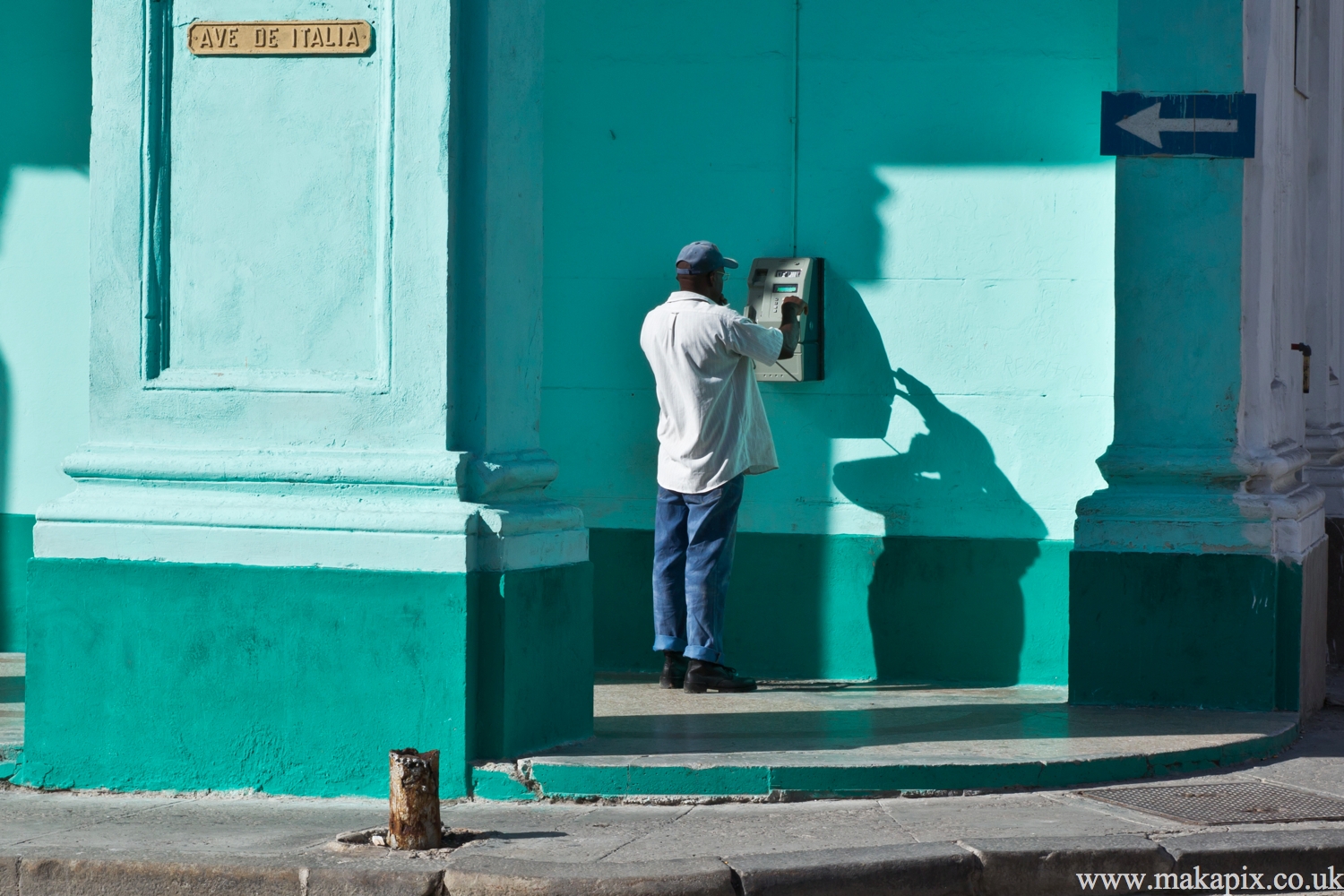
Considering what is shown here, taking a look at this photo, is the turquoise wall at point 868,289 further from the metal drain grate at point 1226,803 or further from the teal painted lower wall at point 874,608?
the metal drain grate at point 1226,803

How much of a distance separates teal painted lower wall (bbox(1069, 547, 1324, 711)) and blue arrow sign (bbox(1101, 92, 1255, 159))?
5.22 feet

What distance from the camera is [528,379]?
223 inches

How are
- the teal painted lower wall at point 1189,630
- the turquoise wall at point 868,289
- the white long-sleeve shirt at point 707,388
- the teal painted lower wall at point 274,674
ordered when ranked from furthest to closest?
the turquoise wall at point 868,289
the white long-sleeve shirt at point 707,388
the teal painted lower wall at point 1189,630
the teal painted lower wall at point 274,674

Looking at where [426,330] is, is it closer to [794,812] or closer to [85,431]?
[794,812]

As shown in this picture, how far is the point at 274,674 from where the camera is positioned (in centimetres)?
533

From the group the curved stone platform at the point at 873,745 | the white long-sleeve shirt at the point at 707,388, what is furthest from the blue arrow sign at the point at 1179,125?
the curved stone platform at the point at 873,745

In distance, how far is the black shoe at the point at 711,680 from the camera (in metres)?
7.03

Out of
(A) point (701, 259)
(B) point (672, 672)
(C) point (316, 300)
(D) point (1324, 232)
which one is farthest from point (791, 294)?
(D) point (1324, 232)

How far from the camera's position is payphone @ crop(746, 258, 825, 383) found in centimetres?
756

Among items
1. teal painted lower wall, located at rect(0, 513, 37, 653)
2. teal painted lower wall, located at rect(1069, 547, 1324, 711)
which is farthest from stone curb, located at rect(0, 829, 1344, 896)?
teal painted lower wall, located at rect(0, 513, 37, 653)

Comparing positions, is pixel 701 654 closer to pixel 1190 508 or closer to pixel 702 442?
pixel 702 442

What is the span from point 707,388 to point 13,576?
12.1 feet

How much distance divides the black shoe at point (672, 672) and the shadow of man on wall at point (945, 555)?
3.20 ft
